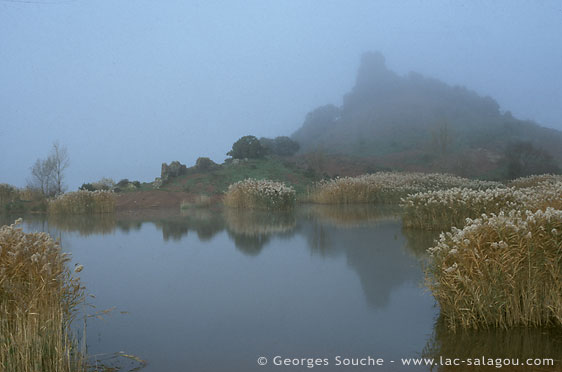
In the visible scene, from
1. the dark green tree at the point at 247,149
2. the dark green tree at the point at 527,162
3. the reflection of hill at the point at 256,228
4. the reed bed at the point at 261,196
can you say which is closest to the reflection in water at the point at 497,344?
the reflection of hill at the point at 256,228

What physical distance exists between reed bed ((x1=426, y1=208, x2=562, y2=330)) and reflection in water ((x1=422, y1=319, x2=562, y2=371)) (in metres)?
0.12

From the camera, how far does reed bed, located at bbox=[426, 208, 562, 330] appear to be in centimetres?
427

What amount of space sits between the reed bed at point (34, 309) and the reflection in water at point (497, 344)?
3146 mm

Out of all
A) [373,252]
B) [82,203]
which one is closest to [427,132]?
[82,203]

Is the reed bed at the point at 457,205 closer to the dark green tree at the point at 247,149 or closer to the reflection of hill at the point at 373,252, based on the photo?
the reflection of hill at the point at 373,252

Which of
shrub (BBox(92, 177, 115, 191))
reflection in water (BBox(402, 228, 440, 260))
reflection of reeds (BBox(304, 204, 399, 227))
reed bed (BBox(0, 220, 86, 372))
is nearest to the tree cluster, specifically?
shrub (BBox(92, 177, 115, 191))

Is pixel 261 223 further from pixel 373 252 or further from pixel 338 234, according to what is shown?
pixel 373 252

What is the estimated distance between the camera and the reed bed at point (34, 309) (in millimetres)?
3277

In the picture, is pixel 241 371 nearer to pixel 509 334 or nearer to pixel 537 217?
pixel 509 334

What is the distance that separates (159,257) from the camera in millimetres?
8711

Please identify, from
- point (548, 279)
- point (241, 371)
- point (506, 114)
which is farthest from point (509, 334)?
point (506, 114)

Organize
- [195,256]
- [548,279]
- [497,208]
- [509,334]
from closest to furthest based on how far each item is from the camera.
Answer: [509,334] < [548,279] < [195,256] < [497,208]

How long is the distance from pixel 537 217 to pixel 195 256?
6.15 meters

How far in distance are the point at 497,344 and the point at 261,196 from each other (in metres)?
15.0
